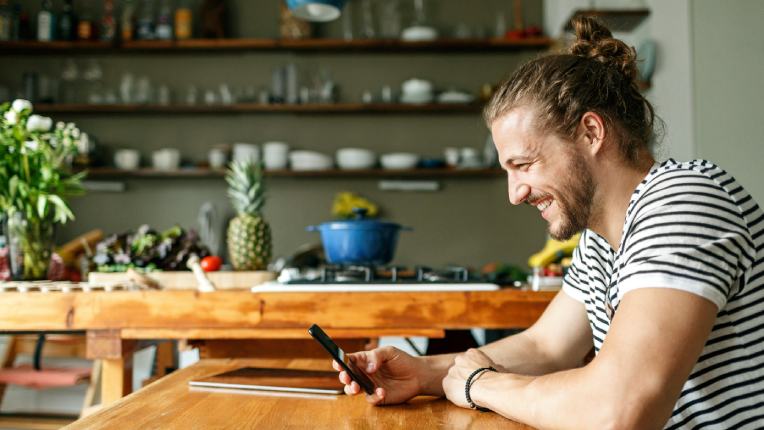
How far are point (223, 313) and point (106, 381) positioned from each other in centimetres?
34

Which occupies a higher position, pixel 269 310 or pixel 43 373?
pixel 269 310

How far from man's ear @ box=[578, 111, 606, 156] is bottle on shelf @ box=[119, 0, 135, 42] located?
4486 mm

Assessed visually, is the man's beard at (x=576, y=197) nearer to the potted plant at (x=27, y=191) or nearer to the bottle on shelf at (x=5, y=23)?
the potted plant at (x=27, y=191)

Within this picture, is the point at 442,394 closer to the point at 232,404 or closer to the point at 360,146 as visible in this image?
the point at 232,404

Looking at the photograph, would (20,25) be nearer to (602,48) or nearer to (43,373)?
(43,373)

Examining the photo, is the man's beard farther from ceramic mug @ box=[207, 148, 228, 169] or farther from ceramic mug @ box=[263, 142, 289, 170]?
ceramic mug @ box=[207, 148, 228, 169]

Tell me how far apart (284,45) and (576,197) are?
4.12 m

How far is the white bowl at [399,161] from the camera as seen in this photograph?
4828 mm

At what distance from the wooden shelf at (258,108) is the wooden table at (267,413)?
12.5 ft

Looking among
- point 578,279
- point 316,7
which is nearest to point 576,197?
point 578,279

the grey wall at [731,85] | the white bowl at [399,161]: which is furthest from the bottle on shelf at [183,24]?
the grey wall at [731,85]

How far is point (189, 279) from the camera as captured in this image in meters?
1.92

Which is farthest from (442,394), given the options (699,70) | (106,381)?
(699,70)

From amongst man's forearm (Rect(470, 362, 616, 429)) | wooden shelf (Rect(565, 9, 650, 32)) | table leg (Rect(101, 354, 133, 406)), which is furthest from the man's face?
wooden shelf (Rect(565, 9, 650, 32))
